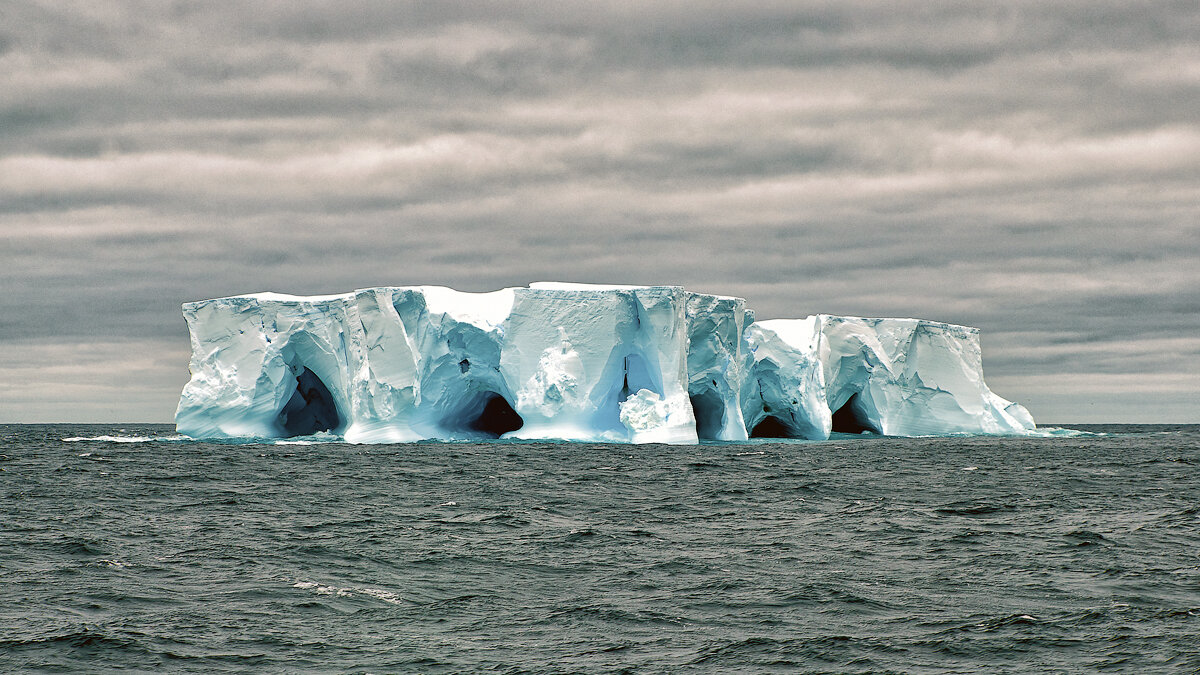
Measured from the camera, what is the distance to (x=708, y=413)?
113 feet

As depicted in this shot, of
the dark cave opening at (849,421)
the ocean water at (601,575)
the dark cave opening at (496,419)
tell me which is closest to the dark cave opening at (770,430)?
the dark cave opening at (849,421)

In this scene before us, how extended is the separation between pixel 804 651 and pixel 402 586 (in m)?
3.71

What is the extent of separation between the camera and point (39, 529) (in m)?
12.8

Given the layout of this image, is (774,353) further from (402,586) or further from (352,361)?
(402,586)

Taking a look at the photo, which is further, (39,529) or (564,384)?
(564,384)

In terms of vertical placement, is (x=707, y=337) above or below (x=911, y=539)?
above

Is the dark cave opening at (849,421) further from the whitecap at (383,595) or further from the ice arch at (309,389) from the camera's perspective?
the whitecap at (383,595)

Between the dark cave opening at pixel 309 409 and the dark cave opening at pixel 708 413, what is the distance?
1158cm

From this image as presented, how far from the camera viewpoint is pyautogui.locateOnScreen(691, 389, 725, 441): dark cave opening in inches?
1300

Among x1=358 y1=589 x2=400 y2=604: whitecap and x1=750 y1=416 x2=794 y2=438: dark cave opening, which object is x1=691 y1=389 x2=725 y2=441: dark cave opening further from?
x1=358 y1=589 x2=400 y2=604: whitecap

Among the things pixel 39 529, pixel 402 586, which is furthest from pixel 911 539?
pixel 39 529

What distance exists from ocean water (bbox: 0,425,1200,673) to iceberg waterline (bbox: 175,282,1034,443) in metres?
9.92

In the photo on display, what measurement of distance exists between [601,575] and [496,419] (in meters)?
27.9

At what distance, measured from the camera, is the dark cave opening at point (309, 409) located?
35219 mm
